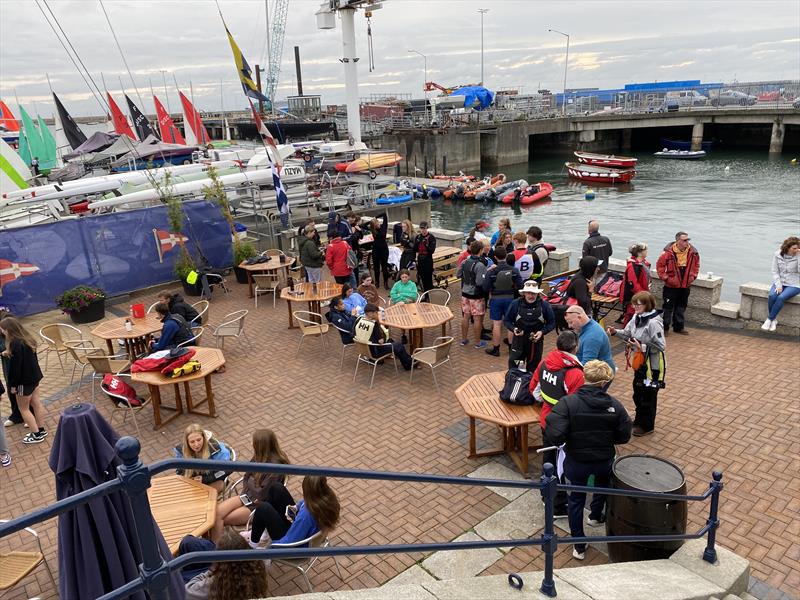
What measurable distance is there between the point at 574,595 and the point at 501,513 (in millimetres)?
1893

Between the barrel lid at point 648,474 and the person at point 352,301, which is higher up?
the person at point 352,301

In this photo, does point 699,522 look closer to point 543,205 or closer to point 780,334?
point 780,334

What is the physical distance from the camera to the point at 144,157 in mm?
31609

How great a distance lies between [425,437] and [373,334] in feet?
6.28

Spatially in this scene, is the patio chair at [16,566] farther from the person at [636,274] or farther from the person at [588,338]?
the person at [636,274]

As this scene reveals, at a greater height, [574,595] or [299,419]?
[574,595]

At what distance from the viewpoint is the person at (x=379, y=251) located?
12.8m

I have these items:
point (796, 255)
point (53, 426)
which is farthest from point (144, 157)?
point (796, 255)

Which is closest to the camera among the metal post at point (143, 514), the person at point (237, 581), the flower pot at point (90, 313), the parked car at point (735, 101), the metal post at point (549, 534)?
the metal post at point (143, 514)

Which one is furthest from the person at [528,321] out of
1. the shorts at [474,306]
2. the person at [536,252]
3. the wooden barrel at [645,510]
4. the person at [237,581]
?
the person at [237,581]

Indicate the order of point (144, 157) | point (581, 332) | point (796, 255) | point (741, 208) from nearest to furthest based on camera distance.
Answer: point (581, 332), point (796, 255), point (144, 157), point (741, 208)

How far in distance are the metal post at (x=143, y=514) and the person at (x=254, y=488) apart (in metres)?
3.00

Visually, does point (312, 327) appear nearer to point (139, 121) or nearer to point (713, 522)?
point (713, 522)

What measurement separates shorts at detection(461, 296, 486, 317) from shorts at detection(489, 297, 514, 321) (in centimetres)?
38
